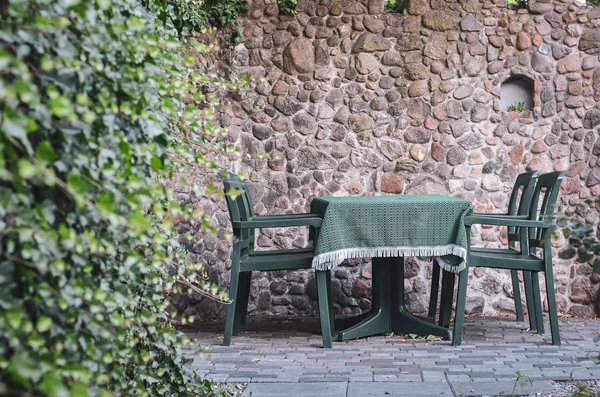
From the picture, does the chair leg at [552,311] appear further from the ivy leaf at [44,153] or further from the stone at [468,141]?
the ivy leaf at [44,153]

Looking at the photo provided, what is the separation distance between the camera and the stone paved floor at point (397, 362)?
114 inches

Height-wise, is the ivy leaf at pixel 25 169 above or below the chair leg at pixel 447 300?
above

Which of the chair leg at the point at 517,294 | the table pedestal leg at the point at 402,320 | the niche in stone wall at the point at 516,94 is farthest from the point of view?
the niche in stone wall at the point at 516,94

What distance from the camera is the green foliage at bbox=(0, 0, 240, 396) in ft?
3.38

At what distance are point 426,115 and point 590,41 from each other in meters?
1.26

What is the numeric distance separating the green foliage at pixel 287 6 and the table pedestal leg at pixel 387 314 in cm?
192

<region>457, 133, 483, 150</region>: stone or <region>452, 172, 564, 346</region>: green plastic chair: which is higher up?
<region>457, 133, 483, 150</region>: stone

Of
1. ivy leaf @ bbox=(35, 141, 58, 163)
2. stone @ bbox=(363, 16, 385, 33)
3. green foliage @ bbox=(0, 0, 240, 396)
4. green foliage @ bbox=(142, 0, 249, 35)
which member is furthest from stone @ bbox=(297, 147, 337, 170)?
ivy leaf @ bbox=(35, 141, 58, 163)

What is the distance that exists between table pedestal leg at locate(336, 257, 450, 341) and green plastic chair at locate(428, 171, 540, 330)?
0.55 ft

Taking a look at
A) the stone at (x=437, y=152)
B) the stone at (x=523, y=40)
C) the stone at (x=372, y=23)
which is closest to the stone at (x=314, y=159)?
the stone at (x=437, y=152)

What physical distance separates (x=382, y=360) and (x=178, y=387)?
1524 millimetres

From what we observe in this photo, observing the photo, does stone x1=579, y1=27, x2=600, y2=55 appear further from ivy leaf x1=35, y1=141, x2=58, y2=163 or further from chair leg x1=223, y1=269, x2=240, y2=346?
ivy leaf x1=35, y1=141, x2=58, y2=163

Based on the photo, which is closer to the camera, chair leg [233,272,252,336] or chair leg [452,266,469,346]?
chair leg [452,266,469,346]

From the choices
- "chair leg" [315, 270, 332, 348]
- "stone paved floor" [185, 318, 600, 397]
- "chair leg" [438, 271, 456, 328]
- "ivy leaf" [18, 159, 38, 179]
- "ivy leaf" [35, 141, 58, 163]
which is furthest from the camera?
"chair leg" [438, 271, 456, 328]
